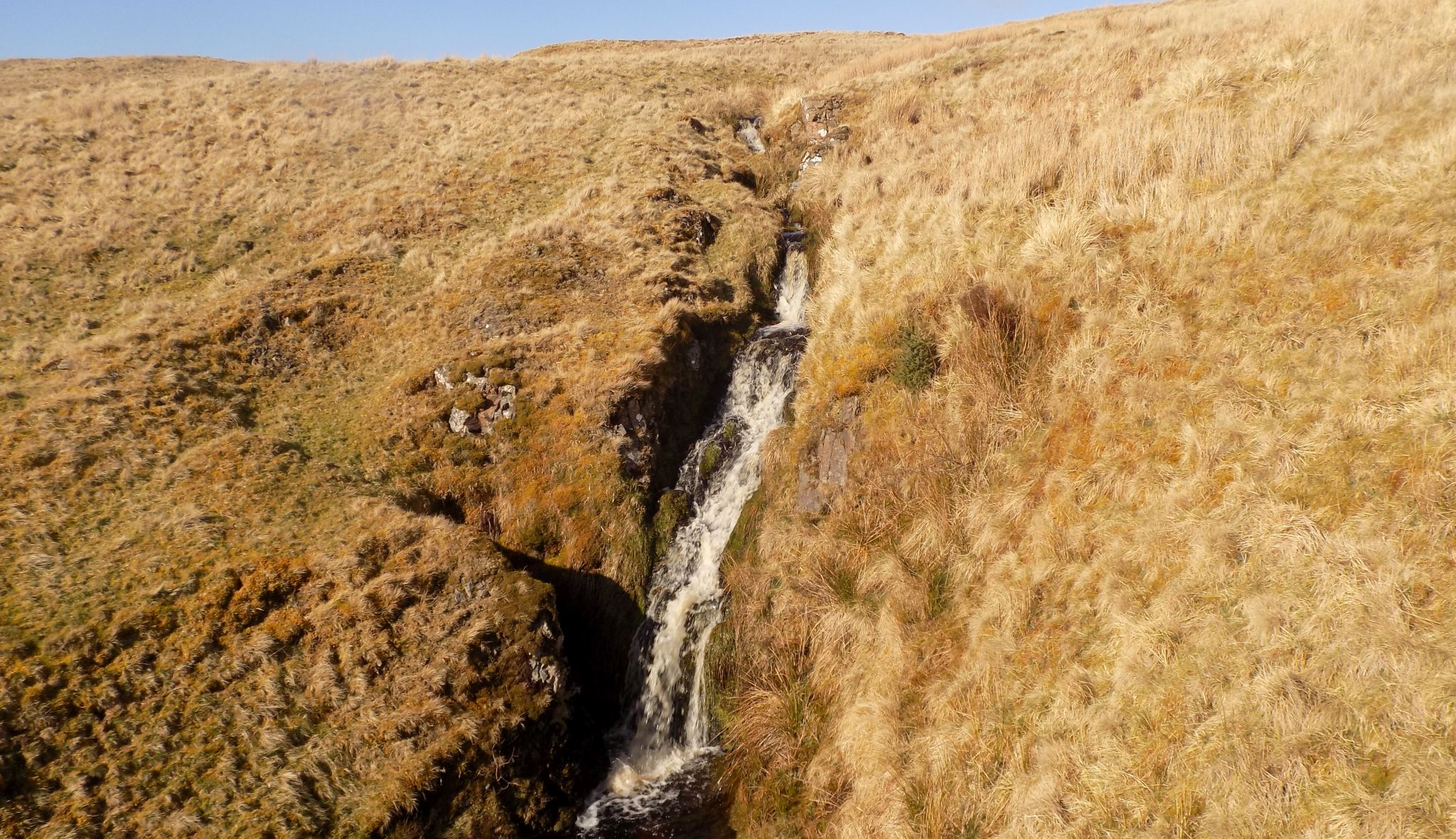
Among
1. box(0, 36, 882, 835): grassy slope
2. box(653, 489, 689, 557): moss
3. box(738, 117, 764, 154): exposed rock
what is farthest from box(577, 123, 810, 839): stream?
box(738, 117, 764, 154): exposed rock

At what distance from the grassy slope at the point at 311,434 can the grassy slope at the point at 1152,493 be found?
5033 millimetres

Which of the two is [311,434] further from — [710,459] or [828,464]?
[828,464]

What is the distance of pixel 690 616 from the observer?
14.5 m

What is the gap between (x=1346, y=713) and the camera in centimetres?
672

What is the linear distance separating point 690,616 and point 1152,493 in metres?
8.82

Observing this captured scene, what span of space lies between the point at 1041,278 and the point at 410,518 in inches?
545

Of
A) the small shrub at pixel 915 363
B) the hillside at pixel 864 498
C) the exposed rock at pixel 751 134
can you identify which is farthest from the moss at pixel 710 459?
the exposed rock at pixel 751 134

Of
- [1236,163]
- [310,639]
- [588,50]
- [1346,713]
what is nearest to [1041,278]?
[1236,163]

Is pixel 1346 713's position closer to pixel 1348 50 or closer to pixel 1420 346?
pixel 1420 346

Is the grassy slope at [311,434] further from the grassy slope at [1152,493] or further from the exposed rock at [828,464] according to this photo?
the grassy slope at [1152,493]

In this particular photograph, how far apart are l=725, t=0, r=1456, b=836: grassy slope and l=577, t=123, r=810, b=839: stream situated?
930 millimetres

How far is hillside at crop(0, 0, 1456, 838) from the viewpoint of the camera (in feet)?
26.3

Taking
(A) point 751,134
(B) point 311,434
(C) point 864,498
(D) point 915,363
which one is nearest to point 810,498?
(C) point 864,498

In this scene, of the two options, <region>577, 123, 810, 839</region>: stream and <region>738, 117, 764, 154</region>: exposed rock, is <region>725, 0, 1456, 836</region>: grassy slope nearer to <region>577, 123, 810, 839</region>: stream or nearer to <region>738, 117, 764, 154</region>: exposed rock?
<region>577, 123, 810, 839</region>: stream
